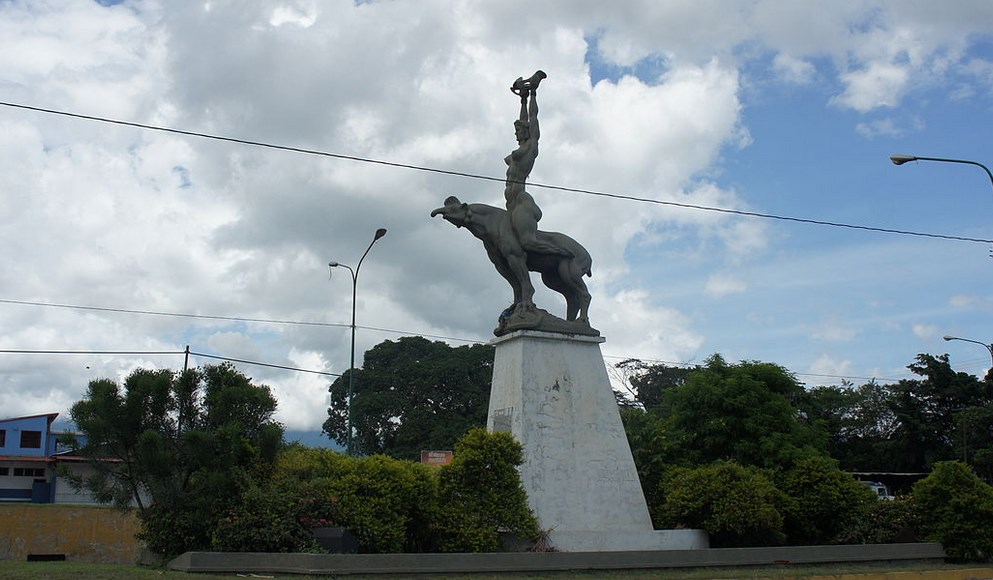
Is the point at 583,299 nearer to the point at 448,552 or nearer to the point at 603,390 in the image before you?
the point at 603,390

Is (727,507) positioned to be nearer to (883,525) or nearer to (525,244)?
(883,525)

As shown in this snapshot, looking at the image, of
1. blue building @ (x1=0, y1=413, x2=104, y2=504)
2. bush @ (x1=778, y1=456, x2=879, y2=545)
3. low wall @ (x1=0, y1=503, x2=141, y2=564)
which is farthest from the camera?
blue building @ (x1=0, y1=413, x2=104, y2=504)

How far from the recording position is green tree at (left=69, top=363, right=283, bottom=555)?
12383 mm

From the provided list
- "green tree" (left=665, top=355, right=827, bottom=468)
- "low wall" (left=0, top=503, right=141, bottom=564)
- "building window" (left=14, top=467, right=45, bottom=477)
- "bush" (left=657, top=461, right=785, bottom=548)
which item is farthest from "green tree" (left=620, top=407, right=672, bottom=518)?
"building window" (left=14, top=467, right=45, bottom=477)

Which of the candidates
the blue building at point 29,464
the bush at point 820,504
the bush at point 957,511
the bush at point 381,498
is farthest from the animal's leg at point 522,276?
the blue building at point 29,464

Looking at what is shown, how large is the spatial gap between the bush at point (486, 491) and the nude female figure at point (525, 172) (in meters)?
4.06

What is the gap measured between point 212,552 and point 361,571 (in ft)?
6.48

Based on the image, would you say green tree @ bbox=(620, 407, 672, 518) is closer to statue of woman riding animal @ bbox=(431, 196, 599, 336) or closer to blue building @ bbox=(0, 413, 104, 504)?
statue of woman riding animal @ bbox=(431, 196, 599, 336)

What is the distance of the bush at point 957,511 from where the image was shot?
16.3m

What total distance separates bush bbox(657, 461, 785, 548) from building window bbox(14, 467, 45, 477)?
1334 inches

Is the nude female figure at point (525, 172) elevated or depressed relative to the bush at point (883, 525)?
elevated

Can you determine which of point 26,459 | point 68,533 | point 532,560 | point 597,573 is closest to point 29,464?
point 26,459

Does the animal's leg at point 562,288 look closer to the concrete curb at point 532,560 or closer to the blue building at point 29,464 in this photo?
the concrete curb at point 532,560

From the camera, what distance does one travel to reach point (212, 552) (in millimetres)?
11477
